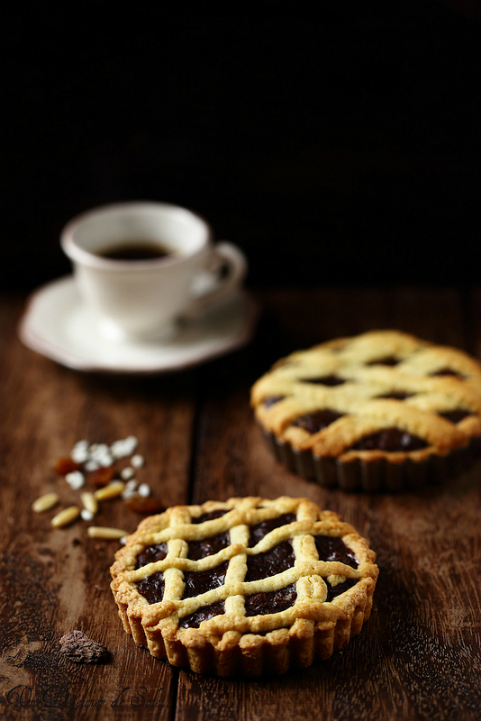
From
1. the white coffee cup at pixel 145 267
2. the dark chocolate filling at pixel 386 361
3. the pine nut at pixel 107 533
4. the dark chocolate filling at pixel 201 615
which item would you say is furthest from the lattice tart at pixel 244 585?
the white coffee cup at pixel 145 267

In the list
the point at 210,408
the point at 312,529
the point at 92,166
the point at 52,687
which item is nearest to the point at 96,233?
the point at 92,166

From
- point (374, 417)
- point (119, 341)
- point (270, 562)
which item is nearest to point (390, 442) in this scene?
point (374, 417)

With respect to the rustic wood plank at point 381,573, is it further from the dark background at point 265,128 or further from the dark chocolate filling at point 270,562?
the dark background at point 265,128

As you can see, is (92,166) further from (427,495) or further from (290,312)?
(427,495)

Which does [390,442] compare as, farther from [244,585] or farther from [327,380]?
[244,585]

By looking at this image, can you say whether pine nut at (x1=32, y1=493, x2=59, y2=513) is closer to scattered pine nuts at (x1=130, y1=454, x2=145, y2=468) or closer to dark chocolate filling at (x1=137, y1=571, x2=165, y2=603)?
scattered pine nuts at (x1=130, y1=454, x2=145, y2=468)
